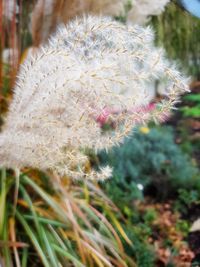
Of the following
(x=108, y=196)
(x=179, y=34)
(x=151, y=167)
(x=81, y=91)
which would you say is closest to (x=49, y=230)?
(x=108, y=196)

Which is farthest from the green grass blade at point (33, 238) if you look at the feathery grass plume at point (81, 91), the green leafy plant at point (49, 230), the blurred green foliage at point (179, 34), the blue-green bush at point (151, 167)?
the blurred green foliage at point (179, 34)

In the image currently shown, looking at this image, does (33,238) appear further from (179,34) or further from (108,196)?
(179,34)

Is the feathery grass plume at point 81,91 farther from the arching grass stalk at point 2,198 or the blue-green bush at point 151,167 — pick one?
the blue-green bush at point 151,167

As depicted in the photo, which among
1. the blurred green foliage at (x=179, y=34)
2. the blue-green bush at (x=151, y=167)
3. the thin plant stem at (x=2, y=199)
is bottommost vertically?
the blue-green bush at (x=151, y=167)

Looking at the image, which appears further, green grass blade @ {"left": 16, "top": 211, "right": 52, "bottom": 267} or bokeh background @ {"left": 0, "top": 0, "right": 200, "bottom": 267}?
bokeh background @ {"left": 0, "top": 0, "right": 200, "bottom": 267}

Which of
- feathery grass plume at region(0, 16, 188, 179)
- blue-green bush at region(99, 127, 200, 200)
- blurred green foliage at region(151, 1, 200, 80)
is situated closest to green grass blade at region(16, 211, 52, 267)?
feathery grass plume at region(0, 16, 188, 179)

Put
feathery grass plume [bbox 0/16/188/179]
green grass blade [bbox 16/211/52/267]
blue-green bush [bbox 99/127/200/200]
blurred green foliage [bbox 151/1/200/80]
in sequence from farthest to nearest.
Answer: blurred green foliage [bbox 151/1/200/80] < blue-green bush [bbox 99/127/200/200] < green grass blade [bbox 16/211/52/267] < feathery grass plume [bbox 0/16/188/179]

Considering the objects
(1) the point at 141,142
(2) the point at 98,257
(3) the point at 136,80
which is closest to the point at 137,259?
(2) the point at 98,257

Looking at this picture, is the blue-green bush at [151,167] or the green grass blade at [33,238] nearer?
the green grass blade at [33,238]

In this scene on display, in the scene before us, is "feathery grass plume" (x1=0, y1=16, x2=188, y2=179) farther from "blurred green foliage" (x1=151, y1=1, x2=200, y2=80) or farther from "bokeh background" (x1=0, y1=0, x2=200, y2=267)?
"blurred green foliage" (x1=151, y1=1, x2=200, y2=80)
